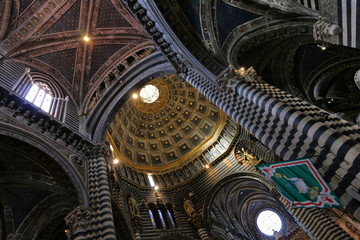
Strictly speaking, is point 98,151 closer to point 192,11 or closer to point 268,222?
point 192,11

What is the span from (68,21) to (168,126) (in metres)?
12.0

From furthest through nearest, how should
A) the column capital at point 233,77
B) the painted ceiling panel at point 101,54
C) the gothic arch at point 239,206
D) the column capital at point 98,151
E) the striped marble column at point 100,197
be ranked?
the gothic arch at point 239,206, the painted ceiling panel at point 101,54, the column capital at point 98,151, the column capital at point 233,77, the striped marble column at point 100,197

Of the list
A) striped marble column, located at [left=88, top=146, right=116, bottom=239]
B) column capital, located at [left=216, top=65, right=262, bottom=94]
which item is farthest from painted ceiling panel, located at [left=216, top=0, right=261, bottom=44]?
striped marble column, located at [left=88, top=146, right=116, bottom=239]

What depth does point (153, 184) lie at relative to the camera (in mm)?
18797

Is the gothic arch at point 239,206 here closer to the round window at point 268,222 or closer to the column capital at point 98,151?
the round window at point 268,222

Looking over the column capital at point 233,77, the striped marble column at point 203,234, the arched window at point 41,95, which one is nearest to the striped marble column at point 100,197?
the arched window at point 41,95

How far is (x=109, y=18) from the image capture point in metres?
15.0

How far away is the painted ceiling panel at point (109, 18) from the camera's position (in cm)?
1478

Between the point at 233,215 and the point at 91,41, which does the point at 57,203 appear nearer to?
the point at 91,41

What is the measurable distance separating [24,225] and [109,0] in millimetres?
12852

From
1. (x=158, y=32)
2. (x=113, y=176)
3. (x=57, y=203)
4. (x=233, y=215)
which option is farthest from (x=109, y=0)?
(x=233, y=215)

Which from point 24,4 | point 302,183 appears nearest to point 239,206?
point 302,183

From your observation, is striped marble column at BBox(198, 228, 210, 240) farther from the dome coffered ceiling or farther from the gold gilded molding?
the gold gilded molding

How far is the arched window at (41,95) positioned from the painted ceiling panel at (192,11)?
350 inches
